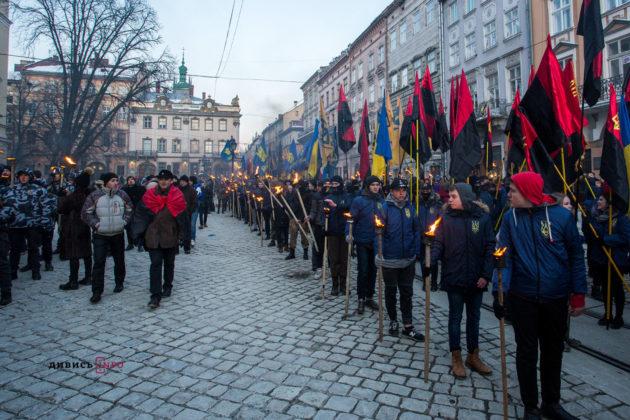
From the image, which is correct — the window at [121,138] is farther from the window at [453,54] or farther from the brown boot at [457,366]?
the brown boot at [457,366]

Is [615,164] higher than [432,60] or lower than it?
lower

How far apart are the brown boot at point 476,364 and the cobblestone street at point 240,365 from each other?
9 centimetres

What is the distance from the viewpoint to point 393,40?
33.3 meters

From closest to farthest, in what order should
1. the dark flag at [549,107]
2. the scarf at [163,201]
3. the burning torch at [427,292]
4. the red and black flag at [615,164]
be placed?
1. the burning torch at [427,292]
2. the red and black flag at [615,164]
3. the dark flag at [549,107]
4. the scarf at [163,201]

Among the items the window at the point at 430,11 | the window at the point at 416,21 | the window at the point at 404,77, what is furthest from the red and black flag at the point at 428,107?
the window at the point at 416,21

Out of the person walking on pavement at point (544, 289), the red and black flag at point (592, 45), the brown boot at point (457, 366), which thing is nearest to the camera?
the person walking on pavement at point (544, 289)

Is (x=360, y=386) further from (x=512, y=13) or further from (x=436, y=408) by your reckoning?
(x=512, y=13)

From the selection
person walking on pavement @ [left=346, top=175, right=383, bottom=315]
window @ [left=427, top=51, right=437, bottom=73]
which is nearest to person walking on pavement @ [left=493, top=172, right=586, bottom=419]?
person walking on pavement @ [left=346, top=175, right=383, bottom=315]

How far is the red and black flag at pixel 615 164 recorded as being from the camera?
14.6ft

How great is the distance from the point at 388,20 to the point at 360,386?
119 ft

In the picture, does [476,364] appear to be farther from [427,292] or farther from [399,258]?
[399,258]

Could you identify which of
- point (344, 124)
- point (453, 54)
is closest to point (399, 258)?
point (344, 124)

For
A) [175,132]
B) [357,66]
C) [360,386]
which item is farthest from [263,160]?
[175,132]

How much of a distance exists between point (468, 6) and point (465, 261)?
2714 cm
